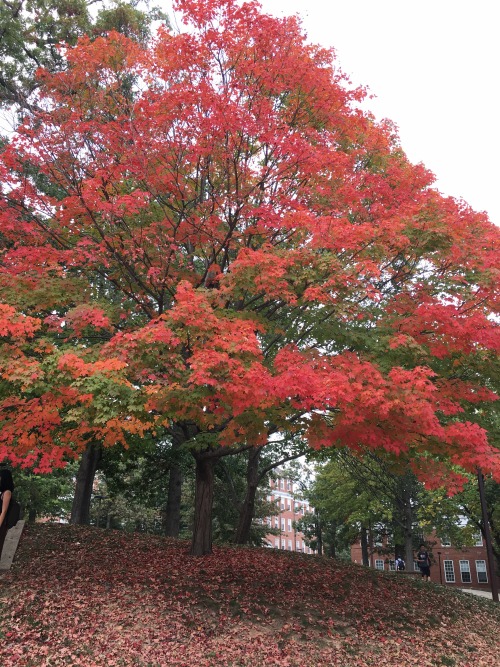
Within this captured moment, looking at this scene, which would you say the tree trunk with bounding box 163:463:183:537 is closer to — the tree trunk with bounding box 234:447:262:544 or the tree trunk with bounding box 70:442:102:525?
the tree trunk with bounding box 70:442:102:525

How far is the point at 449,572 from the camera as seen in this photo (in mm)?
49719

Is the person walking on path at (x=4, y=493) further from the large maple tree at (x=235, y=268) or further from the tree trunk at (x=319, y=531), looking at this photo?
the tree trunk at (x=319, y=531)

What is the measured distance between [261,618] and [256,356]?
4998 mm

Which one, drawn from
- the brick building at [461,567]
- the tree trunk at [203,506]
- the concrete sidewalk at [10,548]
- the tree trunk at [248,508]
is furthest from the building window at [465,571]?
the concrete sidewalk at [10,548]

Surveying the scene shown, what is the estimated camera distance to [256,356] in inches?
348

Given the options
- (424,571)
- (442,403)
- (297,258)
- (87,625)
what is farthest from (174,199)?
(424,571)

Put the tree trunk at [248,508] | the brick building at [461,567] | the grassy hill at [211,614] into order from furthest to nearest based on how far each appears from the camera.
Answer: the brick building at [461,567] < the tree trunk at [248,508] < the grassy hill at [211,614]

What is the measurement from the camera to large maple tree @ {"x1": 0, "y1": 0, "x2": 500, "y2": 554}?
336 inches

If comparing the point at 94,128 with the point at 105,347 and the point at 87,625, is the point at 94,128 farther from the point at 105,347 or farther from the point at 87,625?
the point at 87,625

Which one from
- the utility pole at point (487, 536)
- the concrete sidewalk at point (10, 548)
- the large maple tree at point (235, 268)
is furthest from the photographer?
the utility pole at point (487, 536)

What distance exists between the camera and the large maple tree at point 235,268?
28.0 feet

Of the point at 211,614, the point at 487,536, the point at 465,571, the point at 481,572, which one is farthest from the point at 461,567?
the point at 211,614

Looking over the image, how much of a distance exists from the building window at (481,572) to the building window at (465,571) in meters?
0.94

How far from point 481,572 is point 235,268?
50440 millimetres
